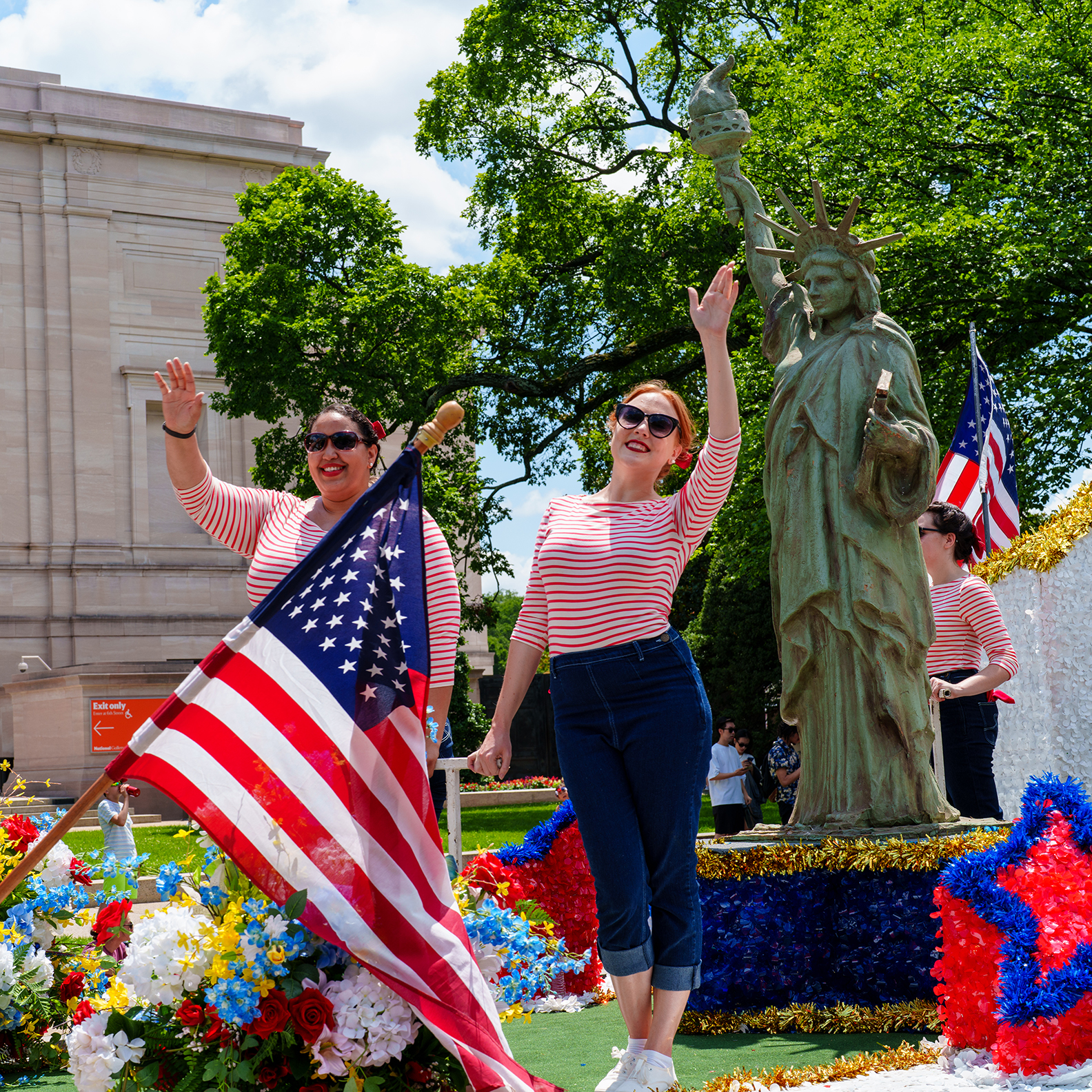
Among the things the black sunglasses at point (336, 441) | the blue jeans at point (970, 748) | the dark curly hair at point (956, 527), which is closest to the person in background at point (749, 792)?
the blue jeans at point (970, 748)

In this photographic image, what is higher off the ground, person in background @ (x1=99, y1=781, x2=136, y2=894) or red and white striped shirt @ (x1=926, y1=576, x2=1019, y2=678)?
red and white striped shirt @ (x1=926, y1=576, x2=1019, y2=678)

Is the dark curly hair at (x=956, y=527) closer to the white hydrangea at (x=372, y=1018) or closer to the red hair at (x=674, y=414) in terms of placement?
the red hair at (x=674, y=414)

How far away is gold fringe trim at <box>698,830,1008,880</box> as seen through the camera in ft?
16.2

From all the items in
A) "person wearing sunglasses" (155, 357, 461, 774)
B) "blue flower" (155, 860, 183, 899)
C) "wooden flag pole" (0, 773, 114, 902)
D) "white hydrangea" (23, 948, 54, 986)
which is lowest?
"white hydrangea" (23, 948, 54, 986)

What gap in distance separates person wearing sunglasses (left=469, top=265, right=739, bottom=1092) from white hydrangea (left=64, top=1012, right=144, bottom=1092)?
4.08 feet

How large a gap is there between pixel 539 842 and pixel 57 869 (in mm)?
2323

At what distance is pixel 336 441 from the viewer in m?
4.27

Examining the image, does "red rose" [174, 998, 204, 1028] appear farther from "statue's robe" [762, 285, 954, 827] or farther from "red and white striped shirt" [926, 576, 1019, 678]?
"red and white striped shirt" [926, 576, 1019, 678]

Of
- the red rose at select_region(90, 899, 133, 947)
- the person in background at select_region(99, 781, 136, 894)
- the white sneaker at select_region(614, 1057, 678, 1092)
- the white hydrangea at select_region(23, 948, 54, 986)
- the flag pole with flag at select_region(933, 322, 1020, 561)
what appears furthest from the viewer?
the flag pole with flag at select_region(933, 322, 1020, 561)

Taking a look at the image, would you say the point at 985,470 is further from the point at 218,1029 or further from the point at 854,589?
the point at 218,1029

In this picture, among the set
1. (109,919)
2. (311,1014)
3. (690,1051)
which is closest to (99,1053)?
(311,1014)

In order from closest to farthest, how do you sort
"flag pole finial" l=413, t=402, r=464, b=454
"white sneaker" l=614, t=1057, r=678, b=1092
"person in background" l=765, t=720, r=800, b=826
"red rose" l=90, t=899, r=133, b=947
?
"flag pole finial" l=413, t=402, r=464, b=454 < "white sneaker" l=614, t=1057, r=678, b=1092 < "red rose" l=90, t=899, r=133, b=947 < "person in background" l=765, t=720, r=800, b=826

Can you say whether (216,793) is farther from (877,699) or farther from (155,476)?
(155,476)

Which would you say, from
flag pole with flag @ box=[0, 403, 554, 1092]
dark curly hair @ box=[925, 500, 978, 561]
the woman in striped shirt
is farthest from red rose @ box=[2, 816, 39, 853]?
dark curly hair @ box=[925, 500, 978, 561]
